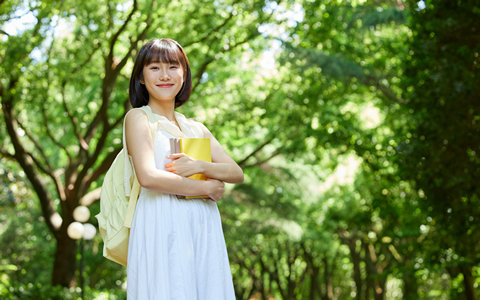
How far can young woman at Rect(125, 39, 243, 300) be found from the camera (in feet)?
7.92

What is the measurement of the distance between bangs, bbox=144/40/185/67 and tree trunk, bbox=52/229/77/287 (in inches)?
446

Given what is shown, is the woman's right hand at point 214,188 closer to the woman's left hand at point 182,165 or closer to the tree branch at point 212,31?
the woman's left hand at point 182,165

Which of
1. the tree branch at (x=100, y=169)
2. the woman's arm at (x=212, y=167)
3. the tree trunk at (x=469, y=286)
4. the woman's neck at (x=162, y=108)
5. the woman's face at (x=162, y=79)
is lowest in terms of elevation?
the tree trunk at (x=469, y=286)

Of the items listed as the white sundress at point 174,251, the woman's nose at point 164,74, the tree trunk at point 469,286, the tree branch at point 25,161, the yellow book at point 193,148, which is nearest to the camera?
the white sundress at point 174,251

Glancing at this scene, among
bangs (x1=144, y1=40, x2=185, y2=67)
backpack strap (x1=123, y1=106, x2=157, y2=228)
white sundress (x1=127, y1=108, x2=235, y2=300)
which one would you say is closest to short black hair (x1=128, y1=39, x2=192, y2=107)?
bangs (x1=144, y1=40, x2=185, y2=67)

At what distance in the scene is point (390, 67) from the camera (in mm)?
14453

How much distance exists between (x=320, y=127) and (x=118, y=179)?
11244mm

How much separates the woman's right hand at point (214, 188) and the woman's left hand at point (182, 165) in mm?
84

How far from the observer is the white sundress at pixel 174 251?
2.40 m

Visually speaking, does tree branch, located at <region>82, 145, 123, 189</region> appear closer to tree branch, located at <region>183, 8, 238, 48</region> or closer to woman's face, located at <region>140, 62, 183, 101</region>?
tree branch, located at <region>183, 8, 238, 48</region>

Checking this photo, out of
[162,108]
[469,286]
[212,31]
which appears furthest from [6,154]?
[162,108]

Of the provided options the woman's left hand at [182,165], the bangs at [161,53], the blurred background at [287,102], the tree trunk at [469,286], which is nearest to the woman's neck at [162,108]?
the bangs at [161,53]

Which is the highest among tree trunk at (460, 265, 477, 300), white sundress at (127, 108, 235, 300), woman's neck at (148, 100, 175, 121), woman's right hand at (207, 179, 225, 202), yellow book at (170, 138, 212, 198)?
woman's neck at (148, 100, 175, 121)

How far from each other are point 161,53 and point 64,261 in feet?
38.4
